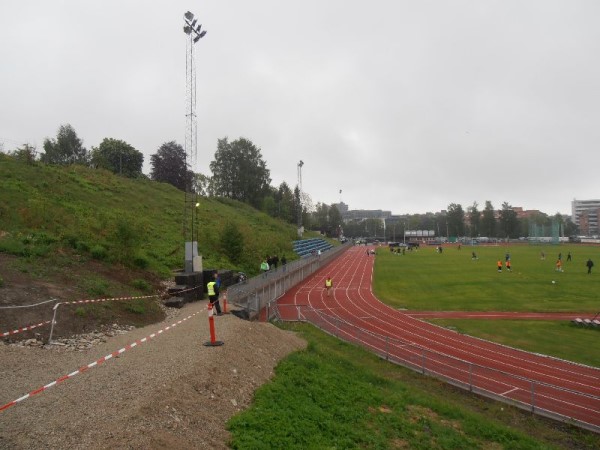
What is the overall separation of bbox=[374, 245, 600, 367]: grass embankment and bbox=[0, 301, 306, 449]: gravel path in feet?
44.7

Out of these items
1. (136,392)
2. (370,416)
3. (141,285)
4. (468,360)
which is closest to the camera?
A: (136,392)

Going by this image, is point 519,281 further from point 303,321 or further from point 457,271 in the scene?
point 303,321

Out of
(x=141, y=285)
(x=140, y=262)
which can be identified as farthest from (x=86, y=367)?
(x=140, y=262)

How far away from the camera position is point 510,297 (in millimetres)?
30750

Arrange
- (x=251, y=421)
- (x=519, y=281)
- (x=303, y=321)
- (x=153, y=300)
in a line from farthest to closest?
(x=519, y=281) < (x=303, y=321) < (x=153, y=300) < (x=251, y=421)

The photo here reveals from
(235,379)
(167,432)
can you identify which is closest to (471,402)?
(235,379)

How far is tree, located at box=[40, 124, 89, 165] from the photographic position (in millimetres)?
75381

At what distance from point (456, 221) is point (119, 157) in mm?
148252

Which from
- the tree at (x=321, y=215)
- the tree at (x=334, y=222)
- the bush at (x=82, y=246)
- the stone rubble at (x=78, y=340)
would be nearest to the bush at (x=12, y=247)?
the bush at (x=82, y=246)

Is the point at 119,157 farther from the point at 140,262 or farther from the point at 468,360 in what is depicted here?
the point at 468,360

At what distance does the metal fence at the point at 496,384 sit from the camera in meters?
12.7

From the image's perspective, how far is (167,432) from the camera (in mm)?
6781

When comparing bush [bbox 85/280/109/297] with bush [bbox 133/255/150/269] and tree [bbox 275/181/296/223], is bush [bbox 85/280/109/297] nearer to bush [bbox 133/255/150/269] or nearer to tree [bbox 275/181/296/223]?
bush [bbox 133/255/150/269]

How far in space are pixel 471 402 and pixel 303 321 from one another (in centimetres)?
1047
